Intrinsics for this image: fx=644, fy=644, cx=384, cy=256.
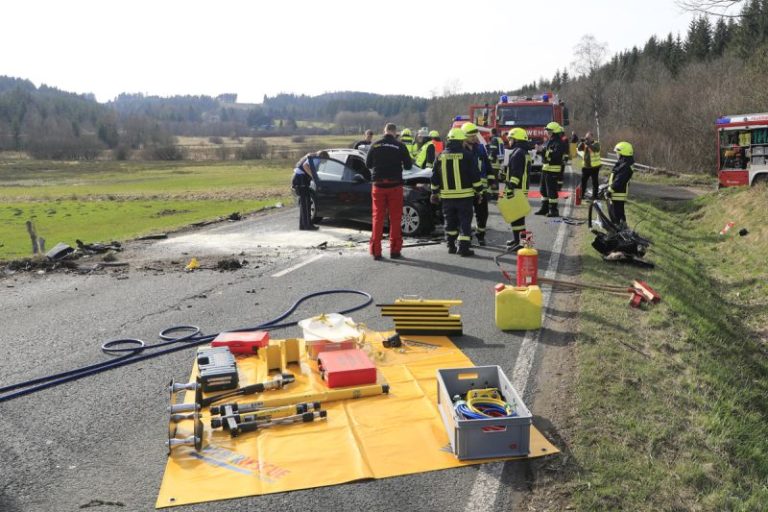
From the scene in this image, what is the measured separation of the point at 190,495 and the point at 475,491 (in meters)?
1.59

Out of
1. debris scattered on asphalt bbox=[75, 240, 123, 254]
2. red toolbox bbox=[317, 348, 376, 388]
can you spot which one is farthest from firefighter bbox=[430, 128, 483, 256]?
debris scattered on asphalt bbox=[75, 240, 123, 254]

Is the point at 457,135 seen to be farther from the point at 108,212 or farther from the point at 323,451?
the point at 108,212

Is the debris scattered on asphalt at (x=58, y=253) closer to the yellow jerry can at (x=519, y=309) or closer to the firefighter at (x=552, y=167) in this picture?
the yellow jerry can at (x=519, y=309)

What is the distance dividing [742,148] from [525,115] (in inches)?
257

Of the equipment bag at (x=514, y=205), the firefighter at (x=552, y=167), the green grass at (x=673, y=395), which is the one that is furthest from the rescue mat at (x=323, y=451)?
the firefighter at (x=552, y=167)

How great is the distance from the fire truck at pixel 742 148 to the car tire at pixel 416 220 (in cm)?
1115

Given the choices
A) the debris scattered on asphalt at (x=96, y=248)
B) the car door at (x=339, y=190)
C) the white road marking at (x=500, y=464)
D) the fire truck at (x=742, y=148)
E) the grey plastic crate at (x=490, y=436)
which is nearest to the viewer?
the white road marking at (x=500, y=464)

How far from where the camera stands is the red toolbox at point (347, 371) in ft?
16.4

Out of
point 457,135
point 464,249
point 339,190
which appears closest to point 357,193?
point 339,190

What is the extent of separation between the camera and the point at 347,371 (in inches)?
197

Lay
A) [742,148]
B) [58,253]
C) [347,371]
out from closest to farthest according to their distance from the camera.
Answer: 1. [347,371]
2. [58,253]
3. [742,148]

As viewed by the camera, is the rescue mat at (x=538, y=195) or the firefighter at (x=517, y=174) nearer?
the firefighter at (x=517, y=174)

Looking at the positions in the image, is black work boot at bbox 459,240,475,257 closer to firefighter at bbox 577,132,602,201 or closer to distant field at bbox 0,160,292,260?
firefighter at bbox 577,132,602,201

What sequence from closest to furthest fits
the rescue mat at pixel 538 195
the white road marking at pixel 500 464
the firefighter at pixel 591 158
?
the white road marking at pixel 500 464 < the firefighter at pixel 591 158 < the rescue mat at pixel 538 195
